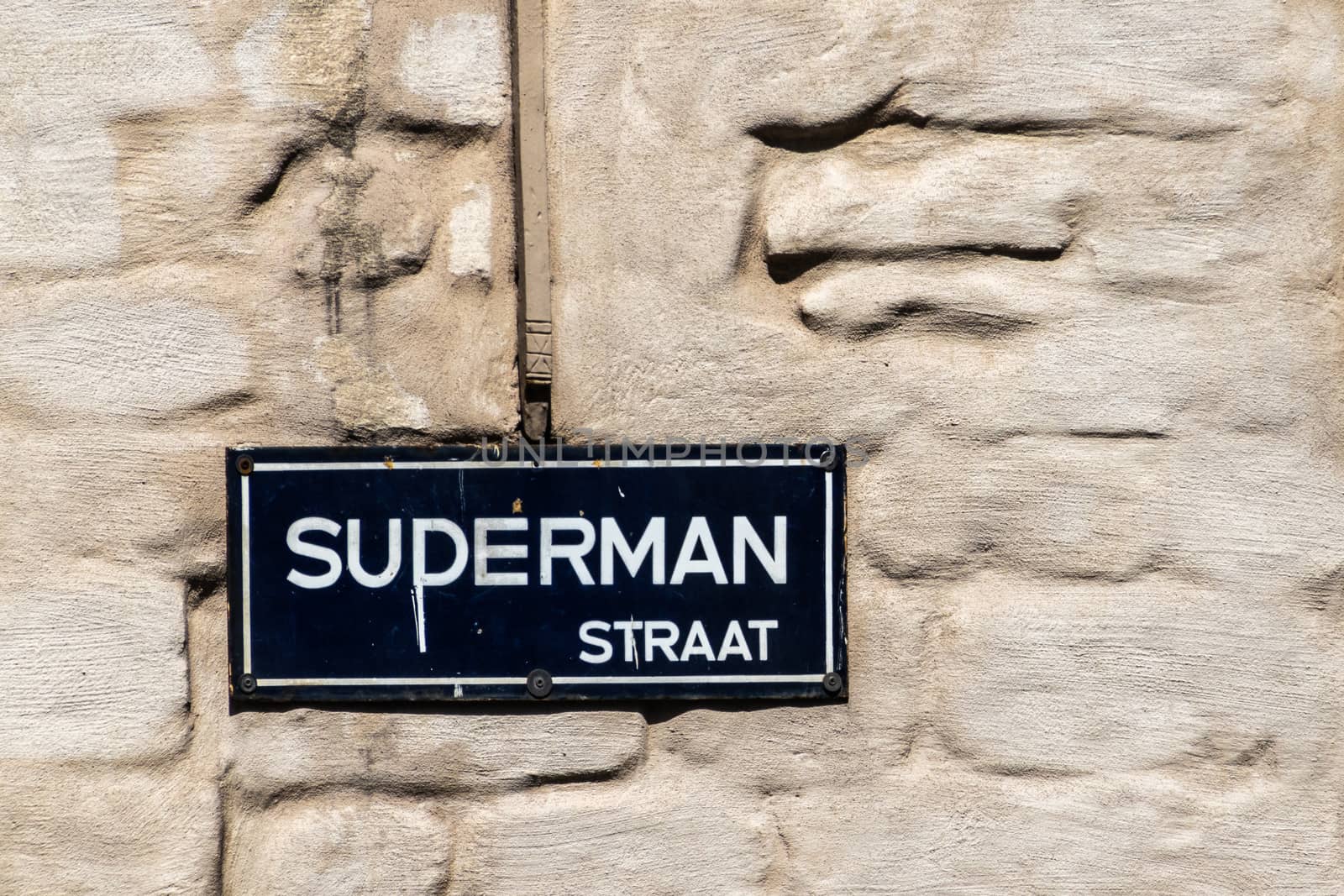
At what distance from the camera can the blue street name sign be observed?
980mm

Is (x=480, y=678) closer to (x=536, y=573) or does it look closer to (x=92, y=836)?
(x=536, y=573)

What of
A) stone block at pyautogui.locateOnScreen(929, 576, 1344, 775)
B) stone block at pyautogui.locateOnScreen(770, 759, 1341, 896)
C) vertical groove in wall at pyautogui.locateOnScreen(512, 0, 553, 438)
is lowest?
stone block at pyautogui.locateOnScreen(770, 759, 1341, 896)

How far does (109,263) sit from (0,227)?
0.09 meters

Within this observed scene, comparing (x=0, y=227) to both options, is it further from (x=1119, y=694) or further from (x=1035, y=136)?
(x=1119, y=694)

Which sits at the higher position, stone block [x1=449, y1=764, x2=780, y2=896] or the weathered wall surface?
the weathered wall surface

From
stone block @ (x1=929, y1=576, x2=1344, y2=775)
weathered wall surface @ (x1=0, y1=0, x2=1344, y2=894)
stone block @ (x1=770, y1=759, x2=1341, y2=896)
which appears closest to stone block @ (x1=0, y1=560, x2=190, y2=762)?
weathered wall surface @ (x1=0, y1=0, x2=1344, y2=894)

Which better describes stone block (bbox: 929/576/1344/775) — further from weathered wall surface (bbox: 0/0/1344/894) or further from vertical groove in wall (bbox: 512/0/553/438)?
vertical groove in wall (bbox: 512/0/553/438)

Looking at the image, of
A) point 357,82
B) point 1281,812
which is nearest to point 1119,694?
point 1281,812

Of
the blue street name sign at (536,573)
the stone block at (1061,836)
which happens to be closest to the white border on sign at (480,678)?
the blue street name sign at (536,573)

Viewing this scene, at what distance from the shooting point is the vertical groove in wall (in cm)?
98

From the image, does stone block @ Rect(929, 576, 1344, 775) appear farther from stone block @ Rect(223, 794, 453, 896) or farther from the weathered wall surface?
stone block @ Rect(223, 794, 453, 896)

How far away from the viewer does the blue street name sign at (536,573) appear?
980mm

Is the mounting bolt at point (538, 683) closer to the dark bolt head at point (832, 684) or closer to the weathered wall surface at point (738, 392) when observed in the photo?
the weathered wall surface at point (738, 392)

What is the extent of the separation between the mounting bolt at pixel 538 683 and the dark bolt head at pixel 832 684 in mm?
226
